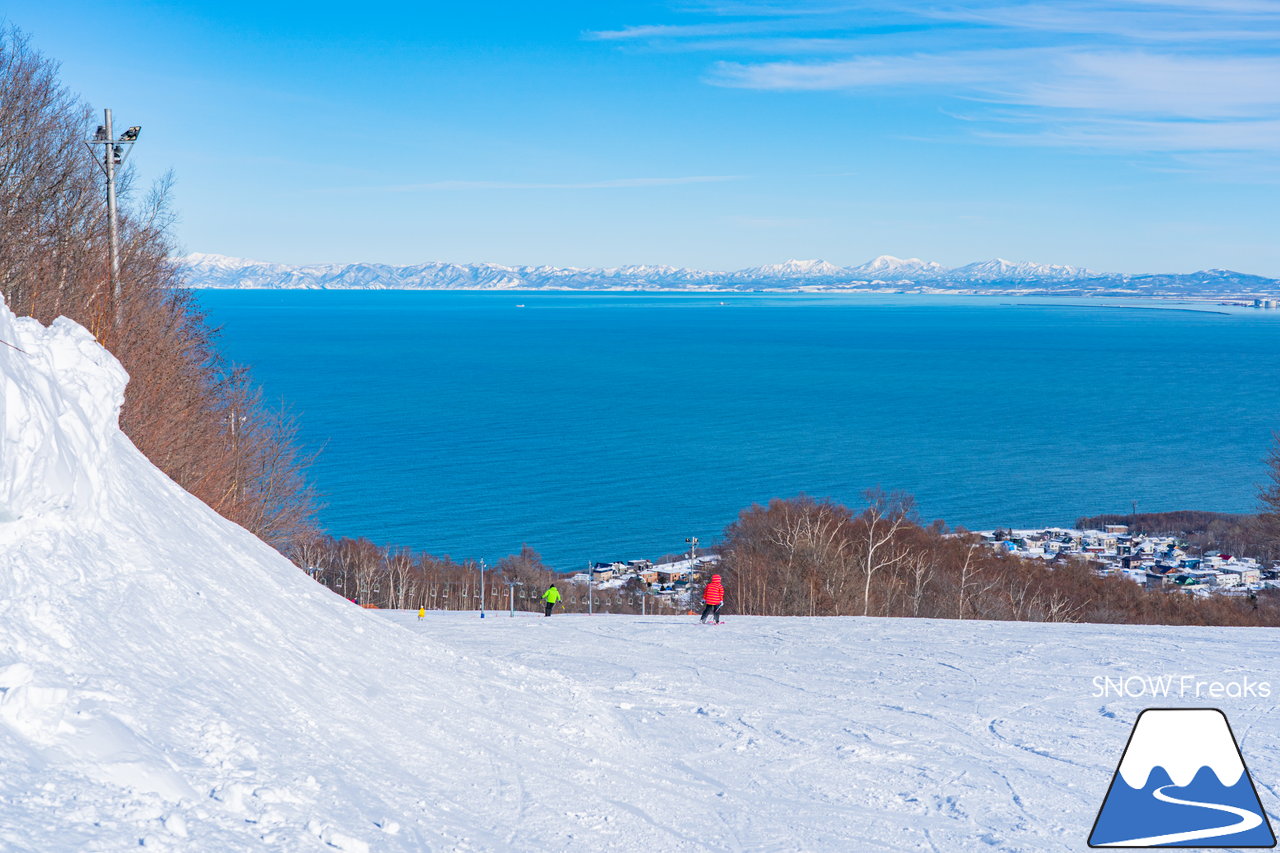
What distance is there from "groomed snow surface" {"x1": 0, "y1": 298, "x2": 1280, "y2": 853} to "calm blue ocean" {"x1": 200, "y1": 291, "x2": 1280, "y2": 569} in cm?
3964

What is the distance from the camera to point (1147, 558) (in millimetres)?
54812

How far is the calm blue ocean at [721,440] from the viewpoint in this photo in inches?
2479

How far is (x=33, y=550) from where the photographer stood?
938cm

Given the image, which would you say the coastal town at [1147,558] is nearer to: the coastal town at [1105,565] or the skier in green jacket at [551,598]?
the coastal town at [1105,565]

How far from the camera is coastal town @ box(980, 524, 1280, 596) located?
4956 cm

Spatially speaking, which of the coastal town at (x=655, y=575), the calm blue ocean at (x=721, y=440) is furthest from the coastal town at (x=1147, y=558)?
the coastal town at (x=655, y=575)

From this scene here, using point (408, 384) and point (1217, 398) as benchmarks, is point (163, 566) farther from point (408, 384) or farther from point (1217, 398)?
point (1217, 398)

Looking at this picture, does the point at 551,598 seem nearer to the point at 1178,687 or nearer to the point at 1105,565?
the point at 1178,687

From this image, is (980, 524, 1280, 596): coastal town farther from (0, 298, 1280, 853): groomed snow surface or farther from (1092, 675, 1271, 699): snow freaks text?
(0, 298, 1280, 853): groomed snow surface

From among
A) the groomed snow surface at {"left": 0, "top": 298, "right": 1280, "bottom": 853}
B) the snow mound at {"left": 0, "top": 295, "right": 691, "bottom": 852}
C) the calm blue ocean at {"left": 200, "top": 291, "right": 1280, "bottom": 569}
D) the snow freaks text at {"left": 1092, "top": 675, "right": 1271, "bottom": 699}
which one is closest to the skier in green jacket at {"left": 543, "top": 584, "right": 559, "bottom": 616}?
the groomed snow surface at {"left": 0, "top": 298, "right": 1280, "bottom": 853}

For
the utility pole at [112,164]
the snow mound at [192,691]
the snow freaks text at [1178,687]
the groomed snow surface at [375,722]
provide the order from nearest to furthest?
the snow mound at [192,691] < the groomed snow surface at [375,722] < the snow freaks text at [1178,687] < the utility pole at [112,164]

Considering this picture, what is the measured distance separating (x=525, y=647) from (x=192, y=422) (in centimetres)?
1596

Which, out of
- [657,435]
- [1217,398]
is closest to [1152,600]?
[657,435]

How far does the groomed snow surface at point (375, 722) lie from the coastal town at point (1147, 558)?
37415 mm
